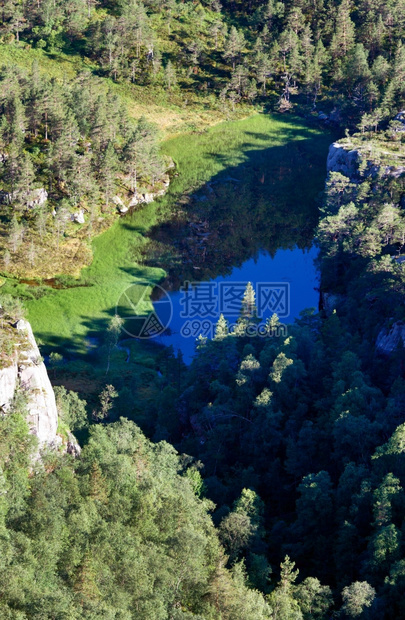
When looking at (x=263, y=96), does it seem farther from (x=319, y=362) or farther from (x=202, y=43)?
(x=319, y=362)

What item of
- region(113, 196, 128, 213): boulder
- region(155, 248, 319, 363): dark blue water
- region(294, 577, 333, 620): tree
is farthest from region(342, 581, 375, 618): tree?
region(113, 196, 128, 213): boulder

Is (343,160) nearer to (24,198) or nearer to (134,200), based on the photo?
(134,200)

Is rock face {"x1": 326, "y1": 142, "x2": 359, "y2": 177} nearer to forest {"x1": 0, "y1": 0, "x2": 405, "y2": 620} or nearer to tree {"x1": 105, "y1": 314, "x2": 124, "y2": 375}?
forest {"x1": 0, "y1": 0, "x2": 405, "y2": 620}

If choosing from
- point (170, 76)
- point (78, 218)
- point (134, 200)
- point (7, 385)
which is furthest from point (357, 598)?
point (170, 76)

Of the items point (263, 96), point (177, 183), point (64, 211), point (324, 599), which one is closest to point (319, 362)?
point (324, 599)

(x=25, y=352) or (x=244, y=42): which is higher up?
(x=244, y=42)

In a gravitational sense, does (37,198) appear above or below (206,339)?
above

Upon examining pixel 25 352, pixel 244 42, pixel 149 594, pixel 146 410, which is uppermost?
pixel 244 42

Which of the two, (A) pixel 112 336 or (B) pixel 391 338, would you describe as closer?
(B) pixel 391 338
